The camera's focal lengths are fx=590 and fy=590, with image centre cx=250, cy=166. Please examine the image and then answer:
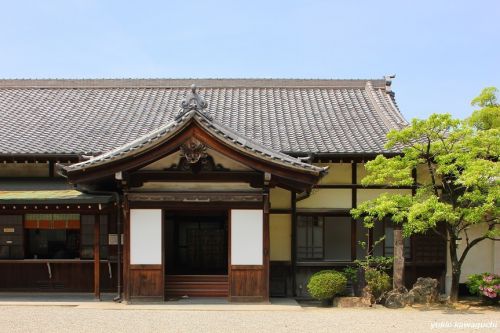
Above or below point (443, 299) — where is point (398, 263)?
above

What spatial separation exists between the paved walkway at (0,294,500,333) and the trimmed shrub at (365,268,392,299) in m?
0.51

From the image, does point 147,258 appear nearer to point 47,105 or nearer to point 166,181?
point 166,181

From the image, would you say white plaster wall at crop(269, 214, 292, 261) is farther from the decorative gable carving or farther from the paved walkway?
the decorative gable carving

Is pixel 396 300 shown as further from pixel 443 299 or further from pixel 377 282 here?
pixel 443 299

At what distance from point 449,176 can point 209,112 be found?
8735 mm

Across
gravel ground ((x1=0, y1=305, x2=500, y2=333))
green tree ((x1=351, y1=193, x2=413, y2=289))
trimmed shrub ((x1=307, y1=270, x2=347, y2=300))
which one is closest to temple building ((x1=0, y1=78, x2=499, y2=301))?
trimmed shrub ((x1=307, y1=270, x2=347, y2=300))

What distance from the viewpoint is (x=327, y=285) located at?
47.3 ft

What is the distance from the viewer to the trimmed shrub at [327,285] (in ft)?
47.3

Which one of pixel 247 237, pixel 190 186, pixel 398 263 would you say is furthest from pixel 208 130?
pixel 398 263

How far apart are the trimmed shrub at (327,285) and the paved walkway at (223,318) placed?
0.50 m

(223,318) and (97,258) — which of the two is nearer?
(223,318)

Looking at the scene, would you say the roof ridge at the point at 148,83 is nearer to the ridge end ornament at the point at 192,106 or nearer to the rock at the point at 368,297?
the ridge end ornament at the point at 192,106

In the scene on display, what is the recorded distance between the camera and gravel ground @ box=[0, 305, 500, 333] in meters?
11.4

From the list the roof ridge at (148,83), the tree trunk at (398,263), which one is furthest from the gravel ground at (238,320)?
the roof ridge at (148,83)
